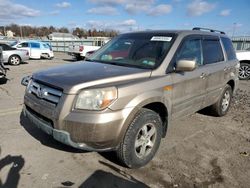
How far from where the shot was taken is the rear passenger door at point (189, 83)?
391 centimetres

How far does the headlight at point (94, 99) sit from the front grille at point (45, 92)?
0.94ft

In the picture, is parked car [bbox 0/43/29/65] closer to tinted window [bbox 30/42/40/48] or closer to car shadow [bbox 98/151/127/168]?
tinted window [bbox 30/42/40/48]

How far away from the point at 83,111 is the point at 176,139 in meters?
2.24

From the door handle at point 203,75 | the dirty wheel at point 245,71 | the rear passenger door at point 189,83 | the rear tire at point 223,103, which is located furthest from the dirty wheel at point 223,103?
the dirty wheel at point 245,71

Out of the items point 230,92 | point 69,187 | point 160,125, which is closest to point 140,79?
point 160,125

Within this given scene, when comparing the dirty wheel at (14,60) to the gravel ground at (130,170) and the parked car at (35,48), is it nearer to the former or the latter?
the parked car at (35,48)

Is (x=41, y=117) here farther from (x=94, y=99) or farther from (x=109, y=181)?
(x=109, y=181)

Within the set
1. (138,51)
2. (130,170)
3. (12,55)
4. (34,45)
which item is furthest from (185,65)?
(34,45)

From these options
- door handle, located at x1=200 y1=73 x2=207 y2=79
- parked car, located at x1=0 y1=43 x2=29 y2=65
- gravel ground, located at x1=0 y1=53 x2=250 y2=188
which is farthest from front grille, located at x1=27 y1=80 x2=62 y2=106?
parked car, located at x1=0 y1=43 x2=29 y2=65

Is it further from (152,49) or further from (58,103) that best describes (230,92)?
(58,103)

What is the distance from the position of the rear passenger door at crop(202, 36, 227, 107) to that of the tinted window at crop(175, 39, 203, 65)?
7.5 inches

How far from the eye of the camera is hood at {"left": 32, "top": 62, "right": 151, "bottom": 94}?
3.04 meters

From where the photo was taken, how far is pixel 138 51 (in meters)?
4.15

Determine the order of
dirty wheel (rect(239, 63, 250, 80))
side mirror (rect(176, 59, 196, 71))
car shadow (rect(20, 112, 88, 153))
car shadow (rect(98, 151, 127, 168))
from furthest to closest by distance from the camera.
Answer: dirty wheel (rect(239, 63, 250, 80)) → car shadow (rect(20, 112, 88, 153)) → side mirror (rect(176, 59, 196, 71)) → car shadow (rect(98, 151, 127, 168))
